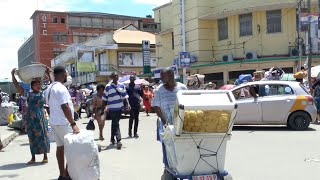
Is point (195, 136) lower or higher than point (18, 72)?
lower

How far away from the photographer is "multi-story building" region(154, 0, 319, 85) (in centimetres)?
2911

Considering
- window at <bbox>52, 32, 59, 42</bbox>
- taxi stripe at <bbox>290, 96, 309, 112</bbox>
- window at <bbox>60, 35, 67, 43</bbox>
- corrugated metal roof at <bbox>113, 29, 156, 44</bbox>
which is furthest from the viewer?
window at <bbox>52, 32, 59, 42</bbox>

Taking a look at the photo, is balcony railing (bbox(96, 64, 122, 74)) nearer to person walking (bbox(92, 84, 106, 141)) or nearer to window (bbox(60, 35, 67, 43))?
person walking (bbox(92, 84, 106, 141))

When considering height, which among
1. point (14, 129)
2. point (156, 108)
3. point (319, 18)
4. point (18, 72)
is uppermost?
point (319, 18)

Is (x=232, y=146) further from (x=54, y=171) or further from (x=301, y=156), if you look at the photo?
(x=54, y=171)

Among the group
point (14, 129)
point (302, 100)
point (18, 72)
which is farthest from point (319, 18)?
point (18, 72)

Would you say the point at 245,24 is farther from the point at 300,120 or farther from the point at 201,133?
the point at 201,133

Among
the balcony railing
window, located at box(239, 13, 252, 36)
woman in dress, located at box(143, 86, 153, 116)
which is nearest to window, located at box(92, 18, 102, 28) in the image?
the balcony railing

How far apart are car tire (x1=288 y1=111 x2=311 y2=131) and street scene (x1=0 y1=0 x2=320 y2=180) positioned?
0.03m

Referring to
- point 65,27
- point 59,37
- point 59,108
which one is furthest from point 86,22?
point 59,108

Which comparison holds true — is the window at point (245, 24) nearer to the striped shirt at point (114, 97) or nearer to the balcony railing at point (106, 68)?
the striped shirt at point (114, 97)

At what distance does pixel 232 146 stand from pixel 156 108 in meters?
4.82

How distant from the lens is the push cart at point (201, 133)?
17.8 ft

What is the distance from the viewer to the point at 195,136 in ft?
18.0
